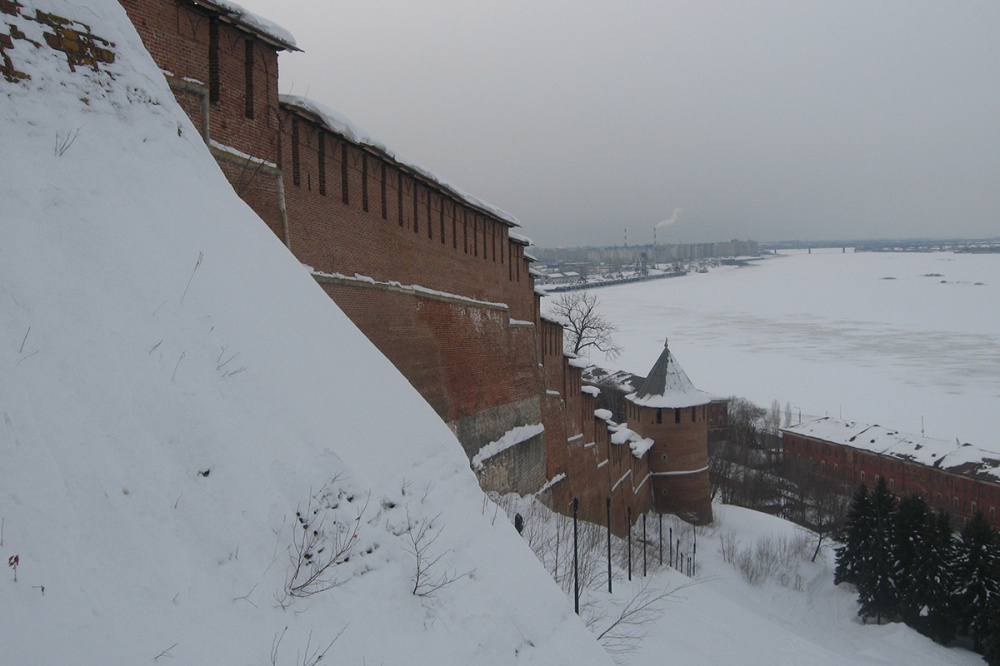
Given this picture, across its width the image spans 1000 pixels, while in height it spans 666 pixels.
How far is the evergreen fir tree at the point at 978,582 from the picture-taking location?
18219mm

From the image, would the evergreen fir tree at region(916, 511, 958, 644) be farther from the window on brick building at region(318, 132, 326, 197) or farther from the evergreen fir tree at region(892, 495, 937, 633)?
the window on brick building at region(318, 132, 326, 197)

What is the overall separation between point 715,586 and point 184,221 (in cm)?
→ 1861

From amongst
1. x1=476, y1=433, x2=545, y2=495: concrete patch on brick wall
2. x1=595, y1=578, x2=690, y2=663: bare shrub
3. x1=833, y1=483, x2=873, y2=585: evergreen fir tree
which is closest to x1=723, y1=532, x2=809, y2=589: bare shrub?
x1=833, y1=483, x2=873, y2=585: evergreen fir tree

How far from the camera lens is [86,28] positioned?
12.7 feet

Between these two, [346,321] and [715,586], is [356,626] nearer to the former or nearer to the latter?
[346,321]

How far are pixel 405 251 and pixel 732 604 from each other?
38.2 ft

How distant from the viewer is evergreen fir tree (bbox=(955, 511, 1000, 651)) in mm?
18219

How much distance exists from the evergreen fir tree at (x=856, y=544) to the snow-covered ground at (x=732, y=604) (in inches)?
35.8

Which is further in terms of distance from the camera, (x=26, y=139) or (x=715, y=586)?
(x=715, y=586)

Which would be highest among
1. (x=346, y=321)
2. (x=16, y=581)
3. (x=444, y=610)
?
(x=346, y=321)

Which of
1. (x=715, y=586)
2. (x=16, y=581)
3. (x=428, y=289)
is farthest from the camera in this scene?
(x=715, y=586)

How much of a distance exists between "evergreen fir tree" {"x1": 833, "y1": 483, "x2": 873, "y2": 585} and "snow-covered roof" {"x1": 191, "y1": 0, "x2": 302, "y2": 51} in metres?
23.3

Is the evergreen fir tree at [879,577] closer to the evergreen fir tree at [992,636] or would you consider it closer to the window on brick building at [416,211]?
the evergreen fir tree at [992,636]

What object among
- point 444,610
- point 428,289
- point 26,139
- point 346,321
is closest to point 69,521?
point 444,610
